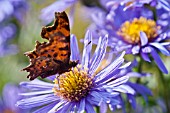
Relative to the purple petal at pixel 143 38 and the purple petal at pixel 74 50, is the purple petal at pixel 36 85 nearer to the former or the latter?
the purple petal at pixel 74 50

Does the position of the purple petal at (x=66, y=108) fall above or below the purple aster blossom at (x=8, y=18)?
below

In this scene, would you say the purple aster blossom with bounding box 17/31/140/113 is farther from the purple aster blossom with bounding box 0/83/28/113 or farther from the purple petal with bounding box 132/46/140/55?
the purple aster blossom with bounding box 0/83/28/113

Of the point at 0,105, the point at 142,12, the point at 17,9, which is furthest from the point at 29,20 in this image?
the point at 142,12

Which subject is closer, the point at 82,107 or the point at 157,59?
the point at 82,107

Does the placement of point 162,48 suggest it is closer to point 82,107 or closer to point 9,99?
point 82,107

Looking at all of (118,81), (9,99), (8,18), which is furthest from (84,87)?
(8,18)

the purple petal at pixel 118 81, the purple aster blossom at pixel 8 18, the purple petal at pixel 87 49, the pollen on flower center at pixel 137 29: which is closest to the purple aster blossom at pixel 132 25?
the pollen on flower center at pixel 137 29
